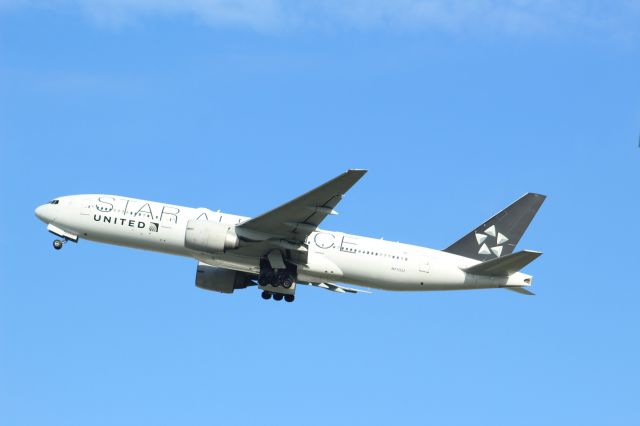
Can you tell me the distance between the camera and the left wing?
158ft

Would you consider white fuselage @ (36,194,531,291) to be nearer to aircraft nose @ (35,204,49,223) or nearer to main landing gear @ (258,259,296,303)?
main landing gear @ (258,259,296,303)

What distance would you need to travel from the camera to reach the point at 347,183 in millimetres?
47531

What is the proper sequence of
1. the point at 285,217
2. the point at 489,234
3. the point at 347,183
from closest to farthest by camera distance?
the point at 347,183 < the point at 285,217 < the point at 489,234

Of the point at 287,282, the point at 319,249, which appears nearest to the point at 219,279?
the point at 287,282

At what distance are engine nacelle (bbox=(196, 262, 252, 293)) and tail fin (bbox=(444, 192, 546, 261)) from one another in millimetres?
11127

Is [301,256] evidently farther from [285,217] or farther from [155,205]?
[155,205]

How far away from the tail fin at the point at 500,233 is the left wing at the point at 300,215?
836 cm

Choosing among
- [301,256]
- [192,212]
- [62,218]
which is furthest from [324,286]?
[62,218]

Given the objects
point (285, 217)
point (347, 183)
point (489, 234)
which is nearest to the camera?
point (347, 183)

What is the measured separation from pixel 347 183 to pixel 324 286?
40.3 ft

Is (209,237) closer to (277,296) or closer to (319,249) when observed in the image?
(319,249)

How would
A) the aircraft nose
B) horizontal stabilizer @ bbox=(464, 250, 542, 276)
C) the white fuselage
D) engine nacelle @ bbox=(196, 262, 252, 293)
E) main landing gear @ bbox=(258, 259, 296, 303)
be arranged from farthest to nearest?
engine nacelle @ bbox=(196, 262, 252, 293) → the aircraft nose → main landing gear @ bbox=(258, 259, 296, 303) → the white fuselage → horizontal stabilizer @ bbox=(464, 250, 542, 276)

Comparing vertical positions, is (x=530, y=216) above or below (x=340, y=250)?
above

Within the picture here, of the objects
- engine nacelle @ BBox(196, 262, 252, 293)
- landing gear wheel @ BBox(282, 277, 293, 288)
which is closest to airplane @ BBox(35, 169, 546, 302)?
landing gear wheel @ BBox(282, 277, 293, 288)
